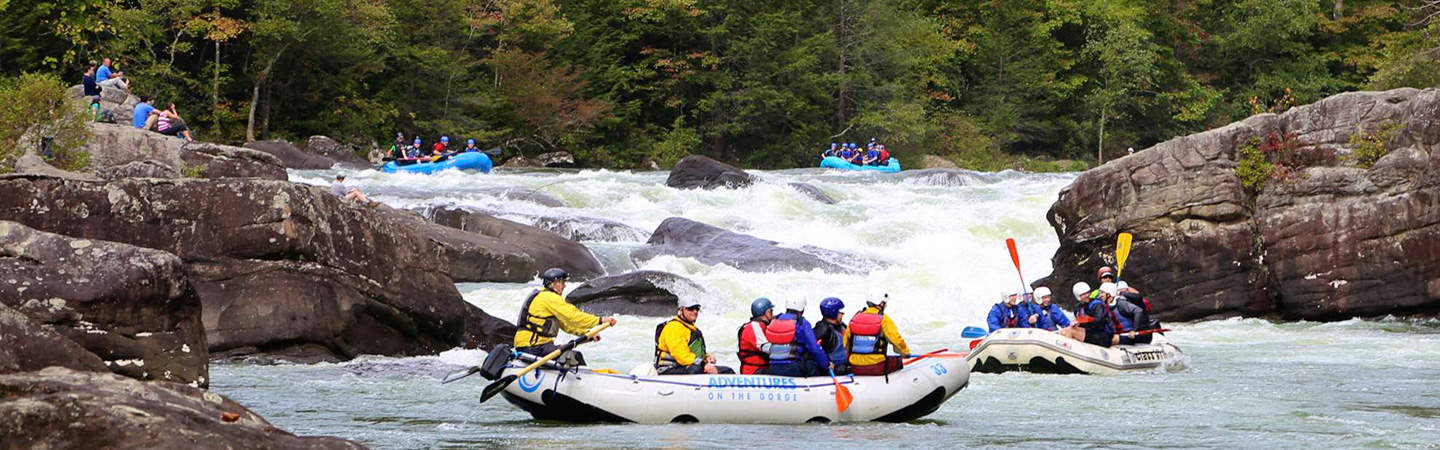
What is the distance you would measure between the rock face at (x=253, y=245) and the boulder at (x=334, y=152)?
73.2 ft

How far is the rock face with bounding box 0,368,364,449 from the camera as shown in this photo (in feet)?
20.3

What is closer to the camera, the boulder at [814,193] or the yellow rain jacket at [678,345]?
the yellow rain jacket at [678,345]

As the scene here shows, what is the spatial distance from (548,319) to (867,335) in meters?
2.38

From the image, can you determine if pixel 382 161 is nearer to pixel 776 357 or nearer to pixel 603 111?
pixel 603 111

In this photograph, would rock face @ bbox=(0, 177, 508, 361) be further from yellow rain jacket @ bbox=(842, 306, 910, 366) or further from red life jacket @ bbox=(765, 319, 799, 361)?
yellow rain jacket @ bbox=(842, 306, 910, 366)

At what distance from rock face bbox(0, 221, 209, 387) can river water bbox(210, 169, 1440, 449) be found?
3.16ft

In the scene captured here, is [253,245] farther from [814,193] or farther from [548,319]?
[814,193]

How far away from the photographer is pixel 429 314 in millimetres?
15273

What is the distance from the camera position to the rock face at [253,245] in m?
13.4

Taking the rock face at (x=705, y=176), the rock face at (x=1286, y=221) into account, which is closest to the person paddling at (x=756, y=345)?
the rock face at (x=1286, y=221)

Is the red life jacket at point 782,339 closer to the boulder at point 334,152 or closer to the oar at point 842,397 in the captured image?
the oar at point 842,397

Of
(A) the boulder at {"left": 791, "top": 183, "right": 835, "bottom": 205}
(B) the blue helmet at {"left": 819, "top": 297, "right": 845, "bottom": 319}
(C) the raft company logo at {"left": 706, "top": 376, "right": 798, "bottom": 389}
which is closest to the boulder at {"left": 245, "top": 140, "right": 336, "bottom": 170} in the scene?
(A) the boulder at {"left": 791, "top": 183, "right": 835, "bottom": 205}

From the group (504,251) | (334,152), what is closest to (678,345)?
(504,251)

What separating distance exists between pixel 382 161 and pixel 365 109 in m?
4.93
